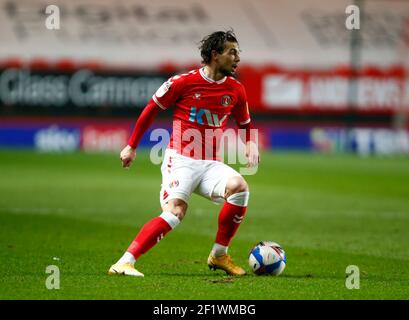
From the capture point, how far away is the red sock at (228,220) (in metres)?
8.70

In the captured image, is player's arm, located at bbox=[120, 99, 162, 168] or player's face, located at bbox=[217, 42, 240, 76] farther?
player's face, located at bbox=[217, 42, 240, 76]

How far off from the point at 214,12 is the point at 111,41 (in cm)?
466

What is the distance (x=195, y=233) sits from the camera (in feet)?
41.0

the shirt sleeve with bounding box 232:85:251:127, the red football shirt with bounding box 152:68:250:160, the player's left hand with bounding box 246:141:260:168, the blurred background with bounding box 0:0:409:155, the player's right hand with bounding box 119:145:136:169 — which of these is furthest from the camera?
the blurred background with bounding box 0:0:409:155

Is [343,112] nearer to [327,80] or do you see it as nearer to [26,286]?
[327,80]

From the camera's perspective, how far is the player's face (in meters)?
8.69

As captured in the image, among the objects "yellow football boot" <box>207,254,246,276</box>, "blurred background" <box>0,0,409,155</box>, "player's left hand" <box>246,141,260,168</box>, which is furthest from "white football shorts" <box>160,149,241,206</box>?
"blurred background" <box>0,0,409,155</box>

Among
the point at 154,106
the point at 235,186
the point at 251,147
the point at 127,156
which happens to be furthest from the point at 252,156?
the point at 127,156

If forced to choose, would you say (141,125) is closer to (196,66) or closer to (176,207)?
(176,207)

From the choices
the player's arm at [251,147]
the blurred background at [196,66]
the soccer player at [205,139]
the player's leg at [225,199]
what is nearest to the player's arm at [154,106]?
the soccer player at [205,139]

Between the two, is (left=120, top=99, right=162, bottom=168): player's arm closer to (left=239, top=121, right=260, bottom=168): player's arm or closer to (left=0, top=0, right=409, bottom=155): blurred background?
(left=239, top=121, right=260, bottom=168): player's arm

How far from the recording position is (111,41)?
38906mm
